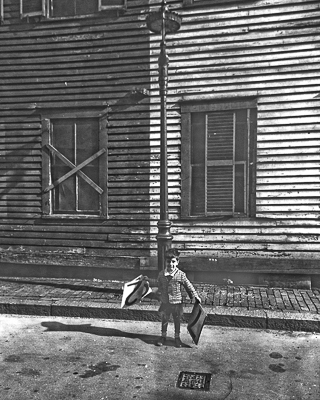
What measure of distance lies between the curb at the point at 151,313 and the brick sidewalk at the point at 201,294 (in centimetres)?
26

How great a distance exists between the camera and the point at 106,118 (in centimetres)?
916

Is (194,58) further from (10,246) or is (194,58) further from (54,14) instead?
(10,246)

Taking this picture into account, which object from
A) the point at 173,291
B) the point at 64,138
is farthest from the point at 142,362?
the point at 64,138

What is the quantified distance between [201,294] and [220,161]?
292 cm

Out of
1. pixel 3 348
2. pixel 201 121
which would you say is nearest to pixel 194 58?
pixel 201 121

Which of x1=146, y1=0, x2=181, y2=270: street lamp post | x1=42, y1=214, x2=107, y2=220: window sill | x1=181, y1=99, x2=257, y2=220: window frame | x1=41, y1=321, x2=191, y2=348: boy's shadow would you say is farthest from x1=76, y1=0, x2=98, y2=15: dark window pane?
x1=41, y1=321, x2=191, y2=348: boy's shadow

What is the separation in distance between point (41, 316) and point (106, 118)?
4.61m

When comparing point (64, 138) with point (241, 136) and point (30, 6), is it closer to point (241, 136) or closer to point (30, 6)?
point (30, 6)

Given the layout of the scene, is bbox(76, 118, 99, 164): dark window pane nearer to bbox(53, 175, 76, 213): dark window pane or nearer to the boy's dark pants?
bbox(53, 175, 76, 213): dark window pane

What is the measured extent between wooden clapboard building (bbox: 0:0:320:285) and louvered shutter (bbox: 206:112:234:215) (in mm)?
23

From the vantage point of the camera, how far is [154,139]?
353 inches

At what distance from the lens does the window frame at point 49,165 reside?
362 inches

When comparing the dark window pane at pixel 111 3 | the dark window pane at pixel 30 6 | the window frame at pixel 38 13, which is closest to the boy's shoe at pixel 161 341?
the dark window pane at pixel 111 3

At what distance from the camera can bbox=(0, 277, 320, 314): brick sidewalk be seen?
275 inches
